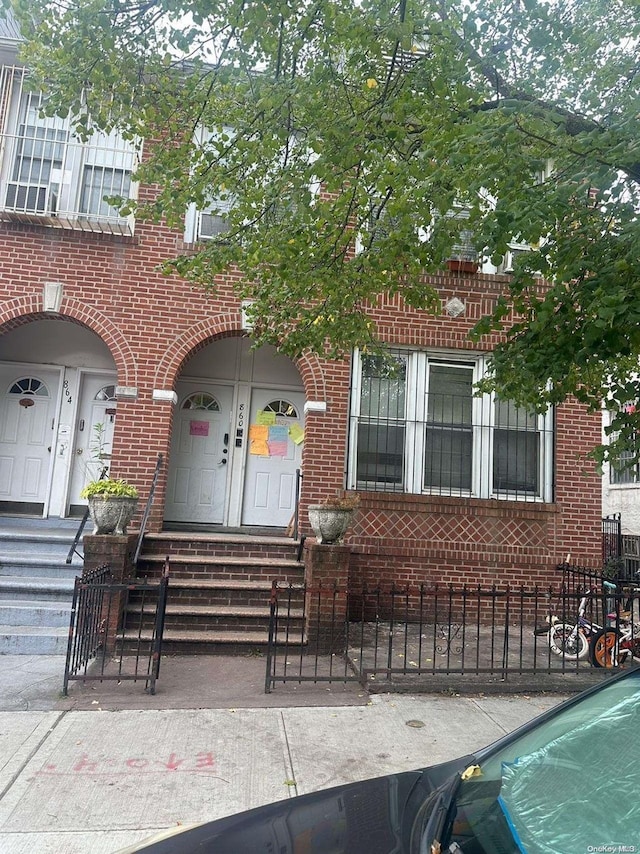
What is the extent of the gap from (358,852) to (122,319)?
7644 millimetres

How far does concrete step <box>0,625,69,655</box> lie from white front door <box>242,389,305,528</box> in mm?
3425

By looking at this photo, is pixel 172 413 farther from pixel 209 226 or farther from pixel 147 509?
pixel 209 226

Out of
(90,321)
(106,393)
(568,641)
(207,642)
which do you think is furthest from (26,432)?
(568,641)

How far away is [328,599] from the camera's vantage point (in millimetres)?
6551

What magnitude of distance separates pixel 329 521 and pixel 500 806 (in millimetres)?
4676

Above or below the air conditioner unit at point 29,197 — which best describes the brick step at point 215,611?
below

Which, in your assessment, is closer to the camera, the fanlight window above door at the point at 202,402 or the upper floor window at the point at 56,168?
the upper floor window at the point at 56,168

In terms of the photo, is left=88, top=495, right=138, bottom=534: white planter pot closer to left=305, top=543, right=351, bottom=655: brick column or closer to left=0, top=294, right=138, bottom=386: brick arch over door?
left=305, top=543, right=351, bottom=655: brick column

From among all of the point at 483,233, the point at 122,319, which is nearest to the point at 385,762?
the point at 483,233

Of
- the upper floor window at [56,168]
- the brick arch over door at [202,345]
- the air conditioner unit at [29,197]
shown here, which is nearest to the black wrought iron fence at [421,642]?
the brick arch over door at [202,345]

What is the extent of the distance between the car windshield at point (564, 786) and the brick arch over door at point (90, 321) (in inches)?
280

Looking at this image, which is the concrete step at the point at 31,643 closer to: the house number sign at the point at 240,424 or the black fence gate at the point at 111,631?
the black fence gate at the point at 111,631

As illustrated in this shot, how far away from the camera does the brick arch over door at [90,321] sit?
815 centimetres

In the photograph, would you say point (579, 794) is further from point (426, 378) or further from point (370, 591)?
point (426, 378)
